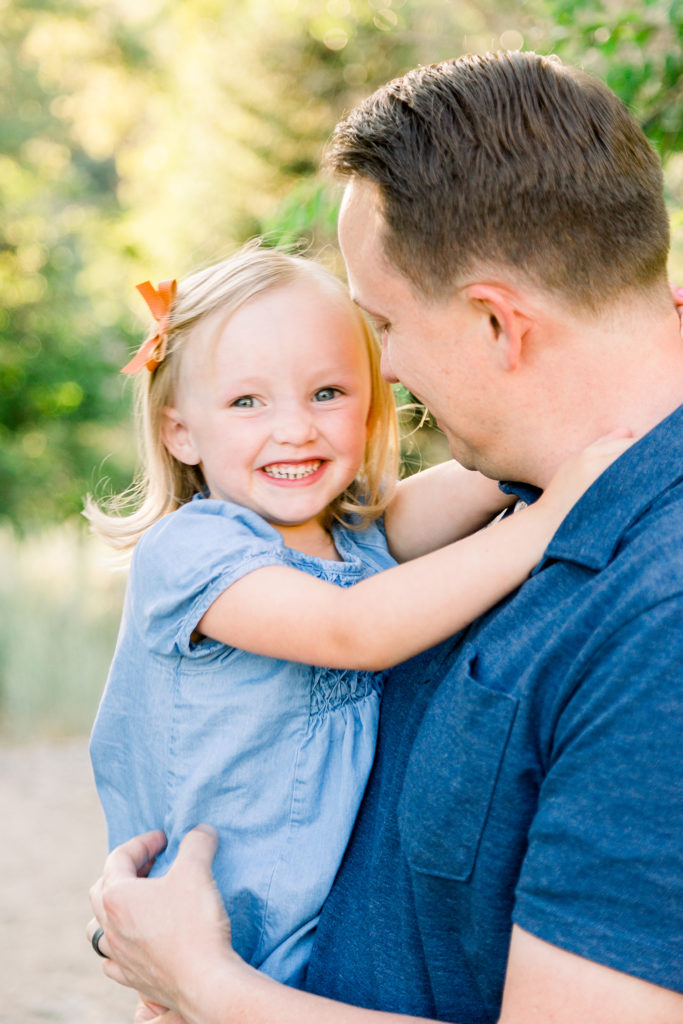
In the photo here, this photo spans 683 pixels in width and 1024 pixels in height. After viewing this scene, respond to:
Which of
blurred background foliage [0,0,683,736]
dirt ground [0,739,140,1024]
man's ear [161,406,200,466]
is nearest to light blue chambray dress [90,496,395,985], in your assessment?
man's ear [161,406,200,466]

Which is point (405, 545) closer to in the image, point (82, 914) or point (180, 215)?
point (82, 914)

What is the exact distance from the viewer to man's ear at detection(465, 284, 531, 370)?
5.10ft

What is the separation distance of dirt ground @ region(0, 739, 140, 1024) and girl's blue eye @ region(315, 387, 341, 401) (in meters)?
3.39

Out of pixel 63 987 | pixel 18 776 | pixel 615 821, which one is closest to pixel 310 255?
pixel 615 821

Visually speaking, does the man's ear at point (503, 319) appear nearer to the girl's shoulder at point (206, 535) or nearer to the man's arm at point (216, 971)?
the girl's shoulder at point (206, 535)

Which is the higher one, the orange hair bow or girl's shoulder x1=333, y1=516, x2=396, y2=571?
the orange hair bow

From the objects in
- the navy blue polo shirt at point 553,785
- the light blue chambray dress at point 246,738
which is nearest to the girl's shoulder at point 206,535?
the light blue chambray dress at point 246,738

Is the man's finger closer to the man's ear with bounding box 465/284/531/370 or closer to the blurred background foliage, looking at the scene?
the man's ear with bounding box 465/284/531/370

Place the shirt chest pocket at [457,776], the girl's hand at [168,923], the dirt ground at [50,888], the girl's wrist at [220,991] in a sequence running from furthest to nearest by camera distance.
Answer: the dirt ground at [50,888]
the girl's hand at [168,923]
the girl's wrist at [220,991]
the shirt chest pocket at [457,776]

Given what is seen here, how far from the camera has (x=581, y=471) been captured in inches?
59.1

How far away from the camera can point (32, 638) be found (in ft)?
22.8

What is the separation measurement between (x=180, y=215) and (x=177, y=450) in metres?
9.59

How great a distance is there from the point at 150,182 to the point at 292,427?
501 inches

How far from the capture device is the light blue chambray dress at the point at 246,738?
181 cm
